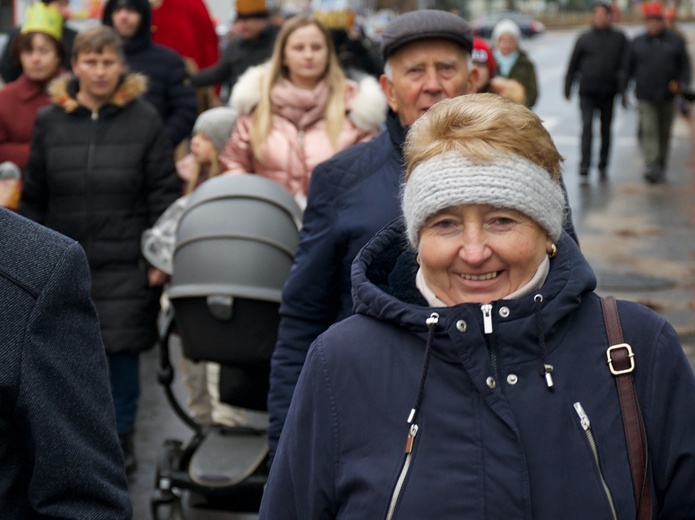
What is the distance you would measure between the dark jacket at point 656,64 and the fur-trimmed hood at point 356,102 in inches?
487

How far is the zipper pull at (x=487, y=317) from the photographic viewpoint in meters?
2.48

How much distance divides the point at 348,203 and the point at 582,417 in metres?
1.53

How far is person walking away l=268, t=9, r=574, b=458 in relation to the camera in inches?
153

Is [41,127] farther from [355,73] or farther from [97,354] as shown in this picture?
[97,354]

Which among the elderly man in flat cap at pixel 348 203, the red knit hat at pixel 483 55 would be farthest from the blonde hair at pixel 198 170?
the elderly man in flat cap at pixel 348 203

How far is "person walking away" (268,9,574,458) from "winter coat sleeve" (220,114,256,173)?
2.11 meters

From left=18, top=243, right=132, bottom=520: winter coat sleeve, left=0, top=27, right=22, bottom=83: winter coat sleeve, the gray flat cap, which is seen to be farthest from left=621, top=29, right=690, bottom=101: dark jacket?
left=18, top=243, right=132, bottom=520: winter coat sleeve

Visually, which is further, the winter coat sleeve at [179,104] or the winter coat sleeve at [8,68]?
the winter coat sleeve at [8,68]

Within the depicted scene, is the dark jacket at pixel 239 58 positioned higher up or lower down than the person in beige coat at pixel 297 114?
lower down

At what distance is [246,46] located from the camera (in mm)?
10531

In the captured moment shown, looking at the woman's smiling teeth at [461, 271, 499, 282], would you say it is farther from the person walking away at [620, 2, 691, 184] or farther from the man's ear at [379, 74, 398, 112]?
A: the person walking away at [620, 2, 691, 184]

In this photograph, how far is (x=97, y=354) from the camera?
2.54 m

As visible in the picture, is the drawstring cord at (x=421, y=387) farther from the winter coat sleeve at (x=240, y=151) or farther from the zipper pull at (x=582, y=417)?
the winter coat sleeve at (x=240, y=151)

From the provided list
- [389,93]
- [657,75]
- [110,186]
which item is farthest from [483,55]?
[657,75]
